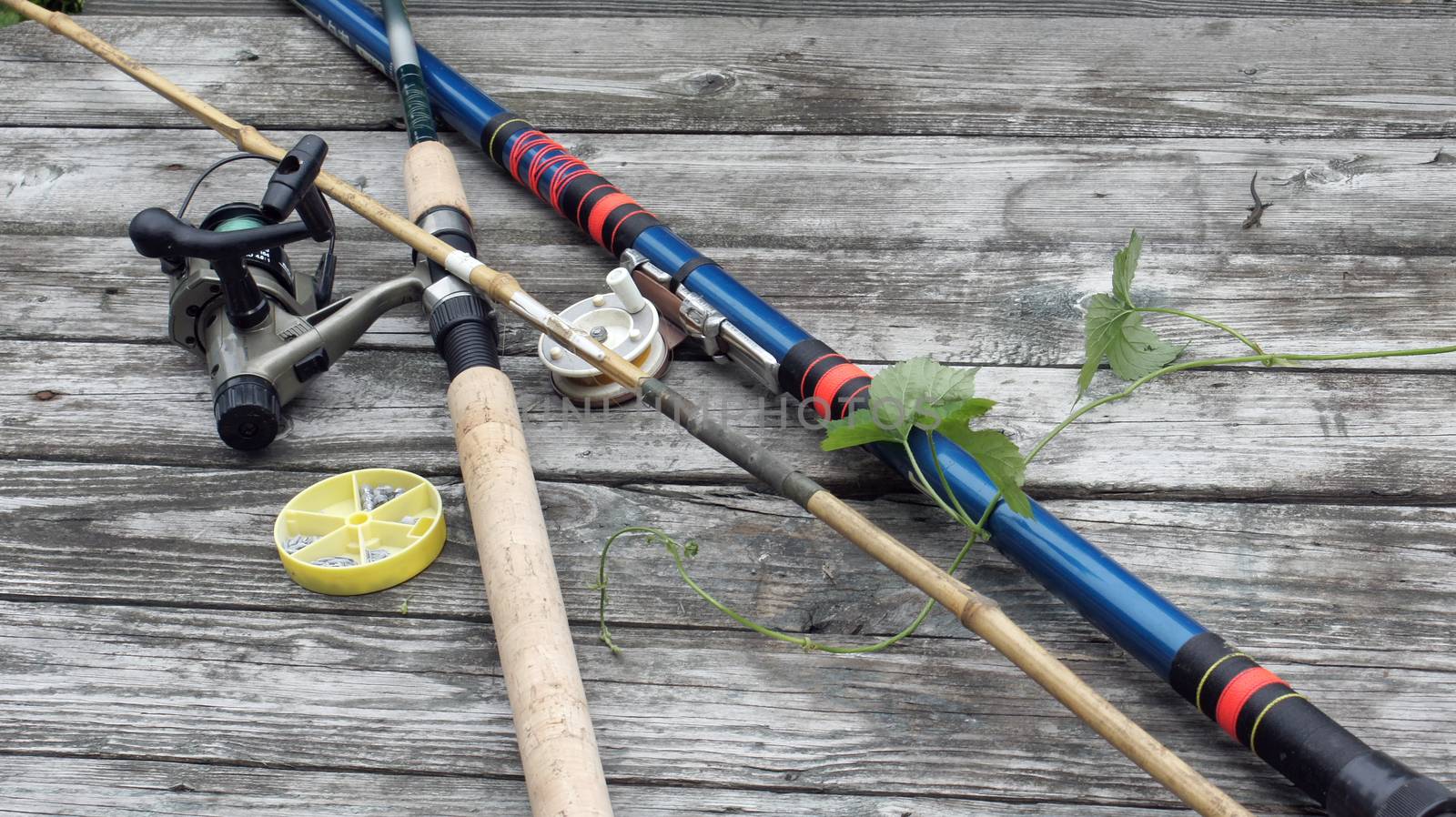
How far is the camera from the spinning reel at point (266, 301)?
5.97 feet

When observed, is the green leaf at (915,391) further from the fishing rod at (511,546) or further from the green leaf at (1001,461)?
the fishing rod at (511,546)

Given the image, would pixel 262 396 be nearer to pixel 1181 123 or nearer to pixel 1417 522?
pixel 1417 522

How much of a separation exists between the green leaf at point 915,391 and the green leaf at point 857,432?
18 mm

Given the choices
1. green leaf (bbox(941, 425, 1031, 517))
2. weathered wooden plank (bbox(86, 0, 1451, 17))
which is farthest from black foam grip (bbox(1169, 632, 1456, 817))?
weathered wooden plank (bbox(86, 0, 1451, 17))

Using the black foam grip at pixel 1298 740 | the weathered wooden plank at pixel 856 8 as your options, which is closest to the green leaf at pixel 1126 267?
the black foam grip at pixel 1298 740

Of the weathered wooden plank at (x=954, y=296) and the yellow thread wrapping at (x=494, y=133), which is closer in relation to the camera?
the weathered wooden plank at (x=954, y=296)

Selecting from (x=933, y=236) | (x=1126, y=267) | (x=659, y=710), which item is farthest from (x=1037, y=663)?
(x=933, y=236)

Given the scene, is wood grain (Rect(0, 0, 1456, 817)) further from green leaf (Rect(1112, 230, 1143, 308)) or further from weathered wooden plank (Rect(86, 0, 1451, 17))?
green leaf (Rect(1112, 230, 1143, 308))

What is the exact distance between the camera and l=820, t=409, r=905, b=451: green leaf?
1.71 metres

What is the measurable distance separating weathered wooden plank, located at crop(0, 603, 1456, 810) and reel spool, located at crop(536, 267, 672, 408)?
1.61 feet

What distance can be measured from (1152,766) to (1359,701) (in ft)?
1.63

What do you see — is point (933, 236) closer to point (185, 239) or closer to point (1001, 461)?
point (1001, 461)

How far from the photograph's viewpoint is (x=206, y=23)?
3.17 meters

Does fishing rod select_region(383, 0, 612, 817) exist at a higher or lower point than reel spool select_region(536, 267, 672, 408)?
lower
